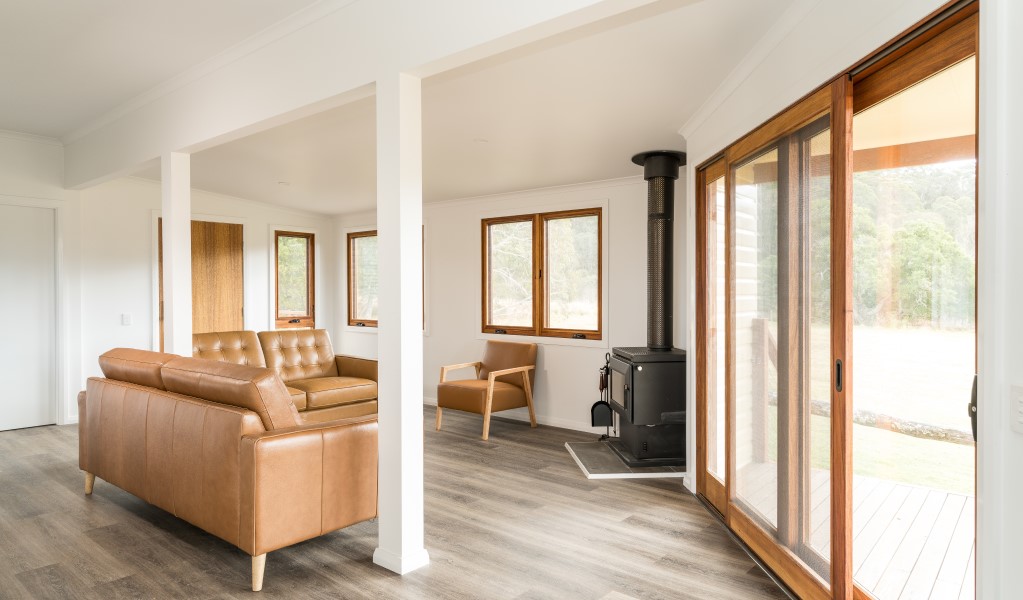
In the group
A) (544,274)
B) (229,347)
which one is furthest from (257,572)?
(544,274)

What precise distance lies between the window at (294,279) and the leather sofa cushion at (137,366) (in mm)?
3898

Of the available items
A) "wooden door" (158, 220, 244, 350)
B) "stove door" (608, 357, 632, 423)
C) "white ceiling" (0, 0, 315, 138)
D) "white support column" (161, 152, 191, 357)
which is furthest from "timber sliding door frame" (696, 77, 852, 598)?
"wooden door" (158, 220, 244, 350)

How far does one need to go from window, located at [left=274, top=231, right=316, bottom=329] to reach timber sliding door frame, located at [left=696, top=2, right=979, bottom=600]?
5.91 m

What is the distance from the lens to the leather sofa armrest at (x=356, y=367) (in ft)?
19.4

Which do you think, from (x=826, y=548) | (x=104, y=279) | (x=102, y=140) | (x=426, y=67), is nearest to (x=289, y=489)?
(x=426, y=67)

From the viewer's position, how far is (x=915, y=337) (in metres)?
1.88

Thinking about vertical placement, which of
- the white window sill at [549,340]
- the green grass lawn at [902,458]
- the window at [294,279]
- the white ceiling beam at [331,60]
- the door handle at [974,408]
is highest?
the white ceiling beam at [331,60]

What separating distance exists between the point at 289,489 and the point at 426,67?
190cm

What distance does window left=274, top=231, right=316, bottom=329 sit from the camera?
7660 mm

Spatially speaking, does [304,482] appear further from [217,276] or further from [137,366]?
[217,276]

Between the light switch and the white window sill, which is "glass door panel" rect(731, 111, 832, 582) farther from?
the white window sill

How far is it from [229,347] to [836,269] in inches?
195

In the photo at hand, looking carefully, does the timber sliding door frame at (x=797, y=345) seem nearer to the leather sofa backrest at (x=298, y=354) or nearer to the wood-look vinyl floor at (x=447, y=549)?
the wood-look vinyl floor at (x=447, y=549)

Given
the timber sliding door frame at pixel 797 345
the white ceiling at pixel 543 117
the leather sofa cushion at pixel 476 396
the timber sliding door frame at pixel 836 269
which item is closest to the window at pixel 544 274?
the white ceiling at pixel 543 117
